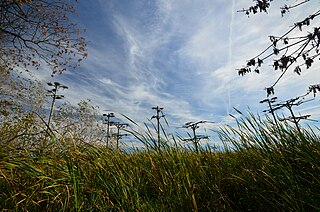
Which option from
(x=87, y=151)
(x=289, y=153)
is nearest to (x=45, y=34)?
(x=87, y=151)

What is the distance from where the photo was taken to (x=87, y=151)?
3.19 m

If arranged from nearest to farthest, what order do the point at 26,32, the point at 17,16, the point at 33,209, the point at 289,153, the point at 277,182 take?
the point at 277,182 < the point at 33,209 < the point at 289,153 < the point at 17,16 < the point at 26,32

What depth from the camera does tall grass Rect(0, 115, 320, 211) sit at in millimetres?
1872

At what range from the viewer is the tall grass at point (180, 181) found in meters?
1.87

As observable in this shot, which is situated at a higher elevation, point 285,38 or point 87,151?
point 285,38

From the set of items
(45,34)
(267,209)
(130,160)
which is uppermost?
(45,34)

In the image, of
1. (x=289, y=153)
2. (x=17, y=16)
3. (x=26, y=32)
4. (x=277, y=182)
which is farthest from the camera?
(x=26, y=32)

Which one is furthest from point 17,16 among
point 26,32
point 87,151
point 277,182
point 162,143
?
point 277,182

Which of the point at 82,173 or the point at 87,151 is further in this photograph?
the point at 87,151

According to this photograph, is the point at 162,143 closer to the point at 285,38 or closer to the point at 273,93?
the point at 273,93

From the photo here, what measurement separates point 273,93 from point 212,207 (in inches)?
72.6

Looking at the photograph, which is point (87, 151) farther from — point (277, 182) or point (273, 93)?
point (273, 93)

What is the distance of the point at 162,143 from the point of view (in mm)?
2887

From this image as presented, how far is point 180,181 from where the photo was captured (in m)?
2.39
